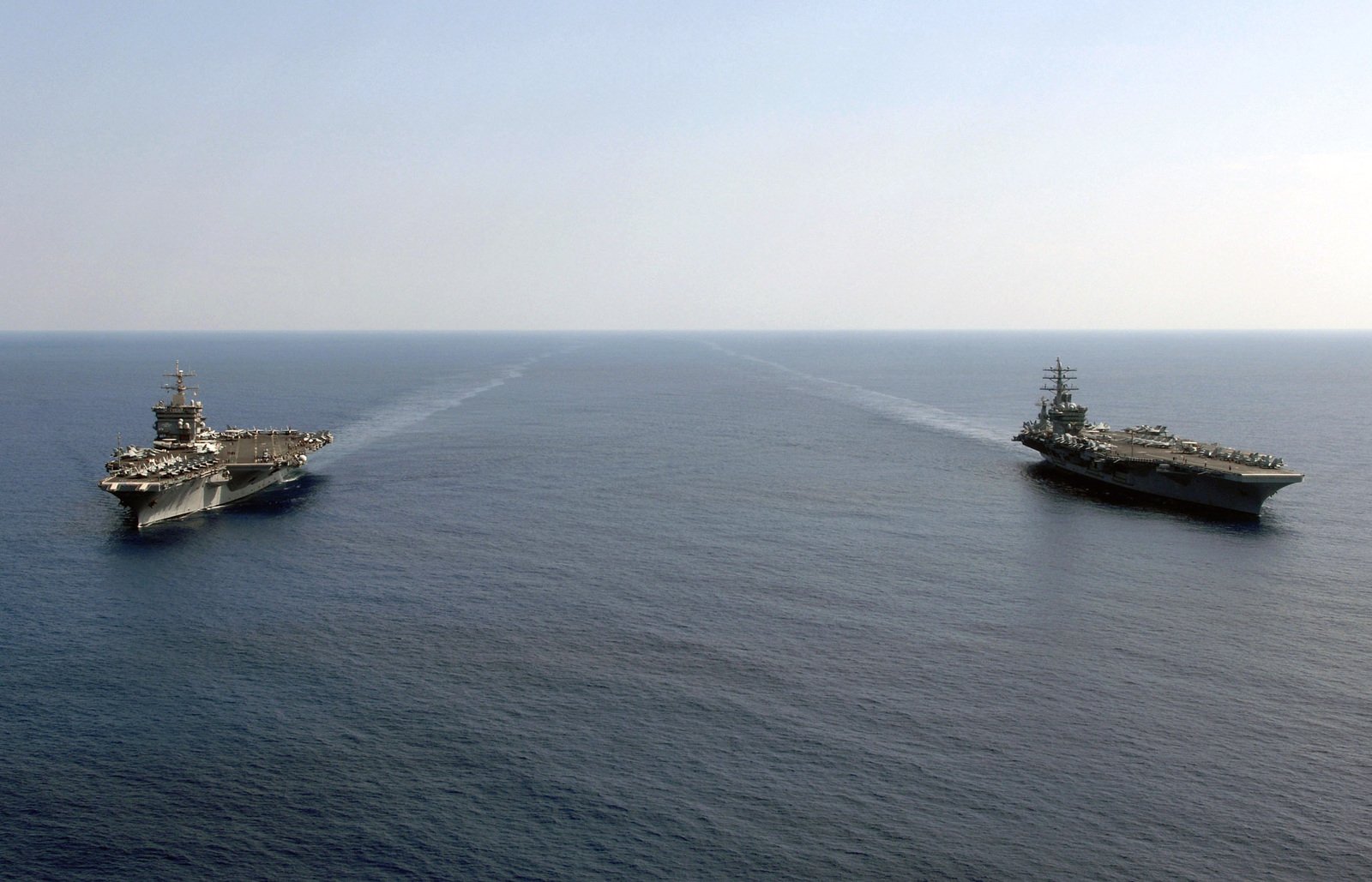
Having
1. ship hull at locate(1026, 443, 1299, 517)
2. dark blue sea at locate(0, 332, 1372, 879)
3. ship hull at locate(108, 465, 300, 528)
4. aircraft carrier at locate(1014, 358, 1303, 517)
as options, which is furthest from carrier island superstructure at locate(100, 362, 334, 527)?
aircraft carrier at locate(1014, 358, 1303, 517)

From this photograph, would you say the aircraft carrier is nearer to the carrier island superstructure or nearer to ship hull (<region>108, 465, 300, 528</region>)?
the carrier island superstructure

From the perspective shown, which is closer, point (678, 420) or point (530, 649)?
point (530, 649)

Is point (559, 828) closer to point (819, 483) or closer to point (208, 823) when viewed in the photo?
point (208, 823)

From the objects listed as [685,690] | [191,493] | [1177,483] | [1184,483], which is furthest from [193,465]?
[1184,483]

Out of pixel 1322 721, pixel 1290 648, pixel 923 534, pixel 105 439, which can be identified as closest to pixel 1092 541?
pixel 923 534

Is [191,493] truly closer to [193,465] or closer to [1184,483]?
[193,465]
